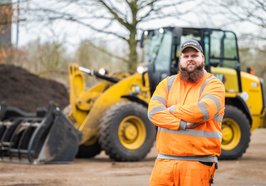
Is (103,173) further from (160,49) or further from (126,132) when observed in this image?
(160,49)

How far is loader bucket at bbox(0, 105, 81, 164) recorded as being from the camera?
13206mm

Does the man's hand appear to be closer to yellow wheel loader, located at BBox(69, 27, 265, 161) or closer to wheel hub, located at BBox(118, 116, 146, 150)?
yellow wheel loader, located at BBox(69, 27, 265, 161)

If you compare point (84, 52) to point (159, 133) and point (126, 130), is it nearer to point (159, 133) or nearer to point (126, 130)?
point (126, 130)

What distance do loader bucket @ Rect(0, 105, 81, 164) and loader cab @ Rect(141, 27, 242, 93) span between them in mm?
2389

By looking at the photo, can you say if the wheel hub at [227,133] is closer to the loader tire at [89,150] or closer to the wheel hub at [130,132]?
the wheel hub at [130,132]

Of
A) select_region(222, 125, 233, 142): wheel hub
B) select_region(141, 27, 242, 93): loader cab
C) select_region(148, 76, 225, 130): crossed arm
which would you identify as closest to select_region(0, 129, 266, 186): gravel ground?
select_region(222, 125, 233, 142): wheel hub

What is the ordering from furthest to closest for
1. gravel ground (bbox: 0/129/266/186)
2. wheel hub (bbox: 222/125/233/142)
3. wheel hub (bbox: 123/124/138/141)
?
wheel hub (bbox: 222/125/233/142)
wheel hub (bbox: 123/124/138/141)
gravel ground (bbox: 0/129/266/186)

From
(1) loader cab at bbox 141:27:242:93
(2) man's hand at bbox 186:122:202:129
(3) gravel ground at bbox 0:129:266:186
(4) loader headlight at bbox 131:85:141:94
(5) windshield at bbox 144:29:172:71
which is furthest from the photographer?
(5) windshield at bbox 144:29:172:71

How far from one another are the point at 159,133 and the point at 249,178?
611 cm

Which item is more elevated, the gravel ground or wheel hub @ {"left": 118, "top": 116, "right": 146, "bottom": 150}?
wheel hub @ {"left": 118, "top": 116, "right": 146, "bottom": 150}

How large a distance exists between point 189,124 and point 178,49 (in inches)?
374

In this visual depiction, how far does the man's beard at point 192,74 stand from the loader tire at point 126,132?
8.41 meters

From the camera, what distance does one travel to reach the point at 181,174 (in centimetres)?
520

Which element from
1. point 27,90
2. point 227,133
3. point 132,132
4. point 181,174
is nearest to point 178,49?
point 132,132
